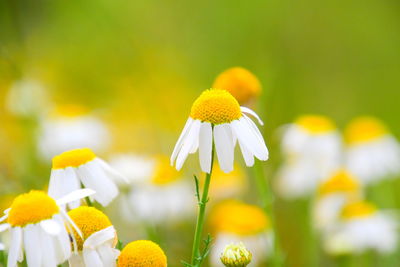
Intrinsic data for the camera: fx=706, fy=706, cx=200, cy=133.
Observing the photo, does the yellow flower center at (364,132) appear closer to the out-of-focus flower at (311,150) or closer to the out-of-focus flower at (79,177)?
the out-of-focus flower at (311,150)

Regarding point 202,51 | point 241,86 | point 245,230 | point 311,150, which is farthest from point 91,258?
point 202,51

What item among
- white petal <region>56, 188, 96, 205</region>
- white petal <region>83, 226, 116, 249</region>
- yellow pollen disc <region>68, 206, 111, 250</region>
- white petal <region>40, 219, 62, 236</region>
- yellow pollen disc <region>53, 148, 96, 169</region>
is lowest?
white petal <region>83, 226, 116, 249</region>

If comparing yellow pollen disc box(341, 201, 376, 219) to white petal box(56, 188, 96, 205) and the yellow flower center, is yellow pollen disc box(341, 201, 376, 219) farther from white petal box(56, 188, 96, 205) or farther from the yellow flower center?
white petal box(56, 188, 96, 205)

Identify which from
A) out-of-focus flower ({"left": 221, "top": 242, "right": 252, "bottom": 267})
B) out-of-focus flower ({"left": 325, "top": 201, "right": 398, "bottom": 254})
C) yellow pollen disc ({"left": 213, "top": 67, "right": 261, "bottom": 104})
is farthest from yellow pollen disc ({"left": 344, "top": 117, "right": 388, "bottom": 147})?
out-of-focus flower ({"left": 221, "top": 242, "right": 252, "bottom": 267})

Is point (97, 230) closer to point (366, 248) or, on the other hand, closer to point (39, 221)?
point (39, 221)

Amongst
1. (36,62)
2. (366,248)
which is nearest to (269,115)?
(36,62)
